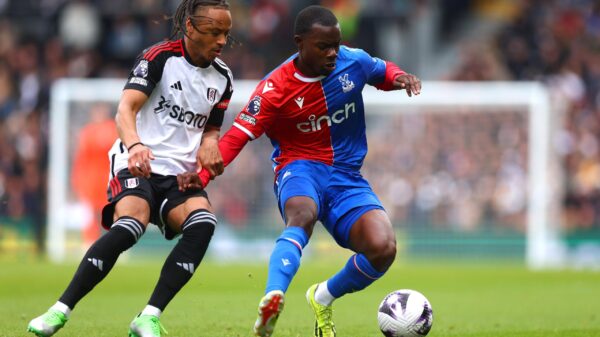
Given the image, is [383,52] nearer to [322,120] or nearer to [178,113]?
[322,120]

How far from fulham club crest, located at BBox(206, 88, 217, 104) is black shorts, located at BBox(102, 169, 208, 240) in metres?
0.60

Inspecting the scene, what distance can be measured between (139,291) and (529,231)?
9137mm

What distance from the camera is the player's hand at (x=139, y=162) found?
6.95 meters

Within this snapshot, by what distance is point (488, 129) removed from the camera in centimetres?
2020

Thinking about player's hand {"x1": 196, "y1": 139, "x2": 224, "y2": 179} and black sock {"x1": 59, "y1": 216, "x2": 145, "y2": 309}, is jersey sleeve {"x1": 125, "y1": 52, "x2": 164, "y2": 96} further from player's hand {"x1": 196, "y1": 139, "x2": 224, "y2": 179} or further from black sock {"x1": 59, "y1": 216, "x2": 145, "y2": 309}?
black sock {"x1": 59, "y1": 216, "x2": 145, "y2": 309}

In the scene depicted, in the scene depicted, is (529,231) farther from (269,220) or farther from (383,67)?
(383,67)

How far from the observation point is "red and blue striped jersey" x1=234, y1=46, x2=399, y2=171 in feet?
25.2

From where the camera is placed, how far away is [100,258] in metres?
7.08

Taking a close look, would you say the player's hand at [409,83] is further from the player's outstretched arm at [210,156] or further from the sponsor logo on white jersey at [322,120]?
the player's outstretched arm at [210,156]

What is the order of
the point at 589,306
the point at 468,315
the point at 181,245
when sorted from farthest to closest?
1. the point at 589,306
2. the point at 468,315
3. the point at 181,245

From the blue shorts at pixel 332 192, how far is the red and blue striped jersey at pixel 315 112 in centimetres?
9

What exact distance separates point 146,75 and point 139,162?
0.74 meters

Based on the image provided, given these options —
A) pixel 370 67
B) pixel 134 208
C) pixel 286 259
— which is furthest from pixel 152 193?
pixel 370 67

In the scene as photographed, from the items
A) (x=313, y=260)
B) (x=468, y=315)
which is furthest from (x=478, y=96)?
(x=468, y=315)
